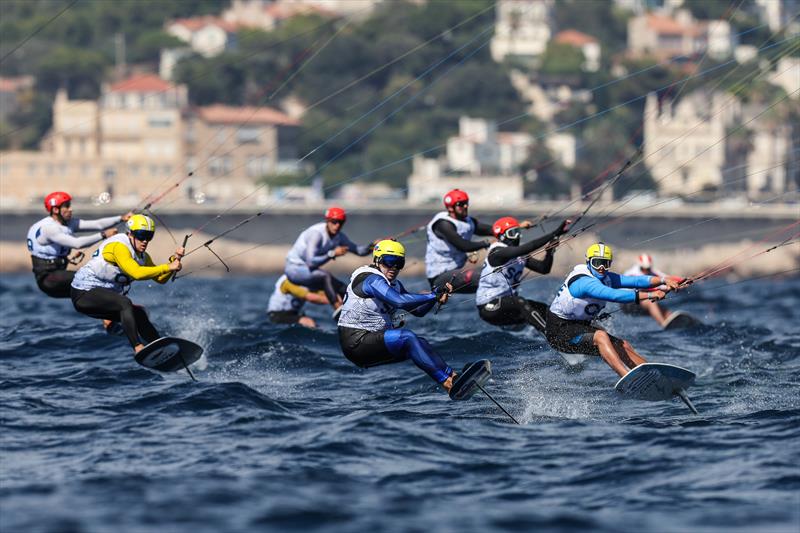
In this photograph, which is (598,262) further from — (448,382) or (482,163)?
(482,163)

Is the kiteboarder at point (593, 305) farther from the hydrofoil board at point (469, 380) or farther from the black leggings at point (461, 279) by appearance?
the black leggings at point (461, 279)

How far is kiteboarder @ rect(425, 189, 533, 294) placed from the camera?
24.2 meters

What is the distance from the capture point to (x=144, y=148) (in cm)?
15688

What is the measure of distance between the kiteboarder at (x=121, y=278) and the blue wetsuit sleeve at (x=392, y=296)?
3076mm

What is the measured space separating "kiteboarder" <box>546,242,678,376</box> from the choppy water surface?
0.64m

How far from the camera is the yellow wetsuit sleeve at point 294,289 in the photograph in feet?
89.8

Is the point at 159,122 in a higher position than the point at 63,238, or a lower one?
higher

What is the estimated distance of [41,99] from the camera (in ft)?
576

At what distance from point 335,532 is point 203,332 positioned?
1338 cm

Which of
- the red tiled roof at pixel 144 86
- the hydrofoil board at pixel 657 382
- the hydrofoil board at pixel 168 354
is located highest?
the red tiled roof at pixel 144 86

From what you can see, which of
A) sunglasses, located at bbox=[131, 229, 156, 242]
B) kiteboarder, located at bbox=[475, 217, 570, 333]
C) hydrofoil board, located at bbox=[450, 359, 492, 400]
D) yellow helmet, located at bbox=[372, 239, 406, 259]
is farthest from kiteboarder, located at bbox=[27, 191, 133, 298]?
hydrofoil board, located at bbox=[450, 359, 492, 400]

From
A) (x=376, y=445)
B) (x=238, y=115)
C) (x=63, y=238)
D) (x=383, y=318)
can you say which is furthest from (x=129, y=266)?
(x=238, y=115)

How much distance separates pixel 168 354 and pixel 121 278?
1261 mm

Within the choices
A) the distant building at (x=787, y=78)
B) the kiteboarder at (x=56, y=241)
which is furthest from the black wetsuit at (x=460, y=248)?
the distant building at (x=787, y=78)
